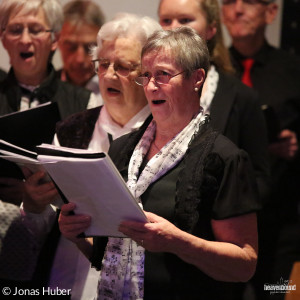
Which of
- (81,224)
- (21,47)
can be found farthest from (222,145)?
(21,47)

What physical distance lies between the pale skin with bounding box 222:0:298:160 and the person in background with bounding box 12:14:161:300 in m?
1.31

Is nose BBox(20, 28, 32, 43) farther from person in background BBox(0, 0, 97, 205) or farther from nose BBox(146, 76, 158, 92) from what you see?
nose BBox(146, 76, 158, 92)

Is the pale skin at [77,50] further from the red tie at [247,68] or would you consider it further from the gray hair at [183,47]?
the gray hair at [183,47]

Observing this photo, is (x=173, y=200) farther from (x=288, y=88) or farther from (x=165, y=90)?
(x=288, y=88)

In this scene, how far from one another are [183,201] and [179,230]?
112mm

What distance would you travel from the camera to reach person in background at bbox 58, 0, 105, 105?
13.3 feet

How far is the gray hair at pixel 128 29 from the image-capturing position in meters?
2.81

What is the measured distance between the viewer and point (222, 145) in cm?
231

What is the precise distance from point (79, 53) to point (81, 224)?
1.94m

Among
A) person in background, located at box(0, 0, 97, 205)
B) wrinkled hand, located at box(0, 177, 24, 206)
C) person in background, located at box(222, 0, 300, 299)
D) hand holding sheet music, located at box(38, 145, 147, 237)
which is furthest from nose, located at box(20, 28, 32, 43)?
person in background, located at box(222, 0, 300, 299)

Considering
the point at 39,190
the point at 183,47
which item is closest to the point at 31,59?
the point at 39,190

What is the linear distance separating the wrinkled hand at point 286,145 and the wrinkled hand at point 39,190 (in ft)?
5.11

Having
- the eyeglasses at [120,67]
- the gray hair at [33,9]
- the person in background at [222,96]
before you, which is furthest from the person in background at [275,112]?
the eyeglasses at [120,67]

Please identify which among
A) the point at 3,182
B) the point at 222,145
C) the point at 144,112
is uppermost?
the point at 222,145
